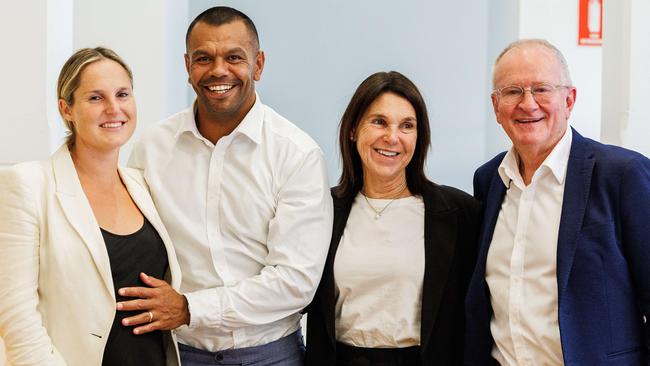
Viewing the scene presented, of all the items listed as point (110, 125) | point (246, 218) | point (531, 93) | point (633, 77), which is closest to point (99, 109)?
point (110, 125)

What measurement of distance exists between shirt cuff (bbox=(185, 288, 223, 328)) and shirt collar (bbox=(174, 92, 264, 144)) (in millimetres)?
521

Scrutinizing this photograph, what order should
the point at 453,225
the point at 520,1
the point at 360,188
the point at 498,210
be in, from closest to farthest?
1. the point at 498,210
2. the point at 453,225
3. the point at 360,188
4. the point at 520,1

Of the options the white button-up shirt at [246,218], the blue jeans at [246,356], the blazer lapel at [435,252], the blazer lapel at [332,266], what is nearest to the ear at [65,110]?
the white button-up shirt at [246,218]

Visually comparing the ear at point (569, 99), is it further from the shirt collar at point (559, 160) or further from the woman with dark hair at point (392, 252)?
the woman with dark hair at point (392, 252)

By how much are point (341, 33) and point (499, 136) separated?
1298 millimetres

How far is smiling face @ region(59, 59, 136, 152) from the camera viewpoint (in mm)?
1970

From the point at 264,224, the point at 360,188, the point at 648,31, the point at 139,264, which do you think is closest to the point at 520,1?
the point at 648,31

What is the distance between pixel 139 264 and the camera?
2.01 meters

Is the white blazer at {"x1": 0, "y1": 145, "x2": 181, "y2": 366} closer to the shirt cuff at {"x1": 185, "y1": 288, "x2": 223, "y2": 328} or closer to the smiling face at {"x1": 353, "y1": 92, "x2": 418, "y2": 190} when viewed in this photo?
the shirt cuff at {"x1": 185, "y1": 288, "x2": 223, "y2": 328}

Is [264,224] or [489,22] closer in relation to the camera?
[264,224]

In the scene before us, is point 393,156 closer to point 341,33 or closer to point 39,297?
point 39,297

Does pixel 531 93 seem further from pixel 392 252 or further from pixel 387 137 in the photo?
pixel 392 252

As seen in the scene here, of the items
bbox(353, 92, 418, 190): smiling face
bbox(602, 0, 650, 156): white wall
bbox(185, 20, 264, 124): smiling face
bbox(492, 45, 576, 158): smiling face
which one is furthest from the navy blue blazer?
bbox(185, 20, 264, 124): smiling face

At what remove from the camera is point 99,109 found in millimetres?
1973
